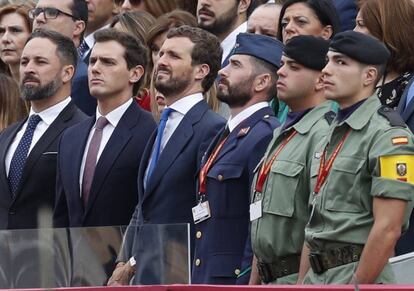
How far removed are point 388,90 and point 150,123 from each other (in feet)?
6.31

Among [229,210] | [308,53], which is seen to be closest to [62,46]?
[229,210]

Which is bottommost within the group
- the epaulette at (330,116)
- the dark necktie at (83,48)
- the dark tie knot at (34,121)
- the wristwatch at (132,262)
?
the wristwatch at (132,262)

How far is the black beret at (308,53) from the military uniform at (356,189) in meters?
0.94

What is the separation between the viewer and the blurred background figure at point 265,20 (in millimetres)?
11125

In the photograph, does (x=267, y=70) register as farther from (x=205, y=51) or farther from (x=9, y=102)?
(x=9, y=102)

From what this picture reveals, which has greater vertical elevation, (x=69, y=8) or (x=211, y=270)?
(x=69, y=8)

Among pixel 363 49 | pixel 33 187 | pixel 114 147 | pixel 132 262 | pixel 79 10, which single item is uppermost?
pixel 363 49

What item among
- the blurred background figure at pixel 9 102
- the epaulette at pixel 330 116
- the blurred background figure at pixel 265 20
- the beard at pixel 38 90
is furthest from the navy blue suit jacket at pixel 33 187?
the epaulette at pixel 330 116

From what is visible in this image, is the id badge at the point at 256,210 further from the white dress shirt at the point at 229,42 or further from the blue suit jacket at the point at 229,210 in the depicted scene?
the white dress shirt at the point at 229,42

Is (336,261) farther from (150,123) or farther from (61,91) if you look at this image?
(61,91)

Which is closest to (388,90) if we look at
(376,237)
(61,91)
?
(376,237)

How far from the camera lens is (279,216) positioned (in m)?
8.35

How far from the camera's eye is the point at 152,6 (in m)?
13.0

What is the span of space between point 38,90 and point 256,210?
3.21 metres
